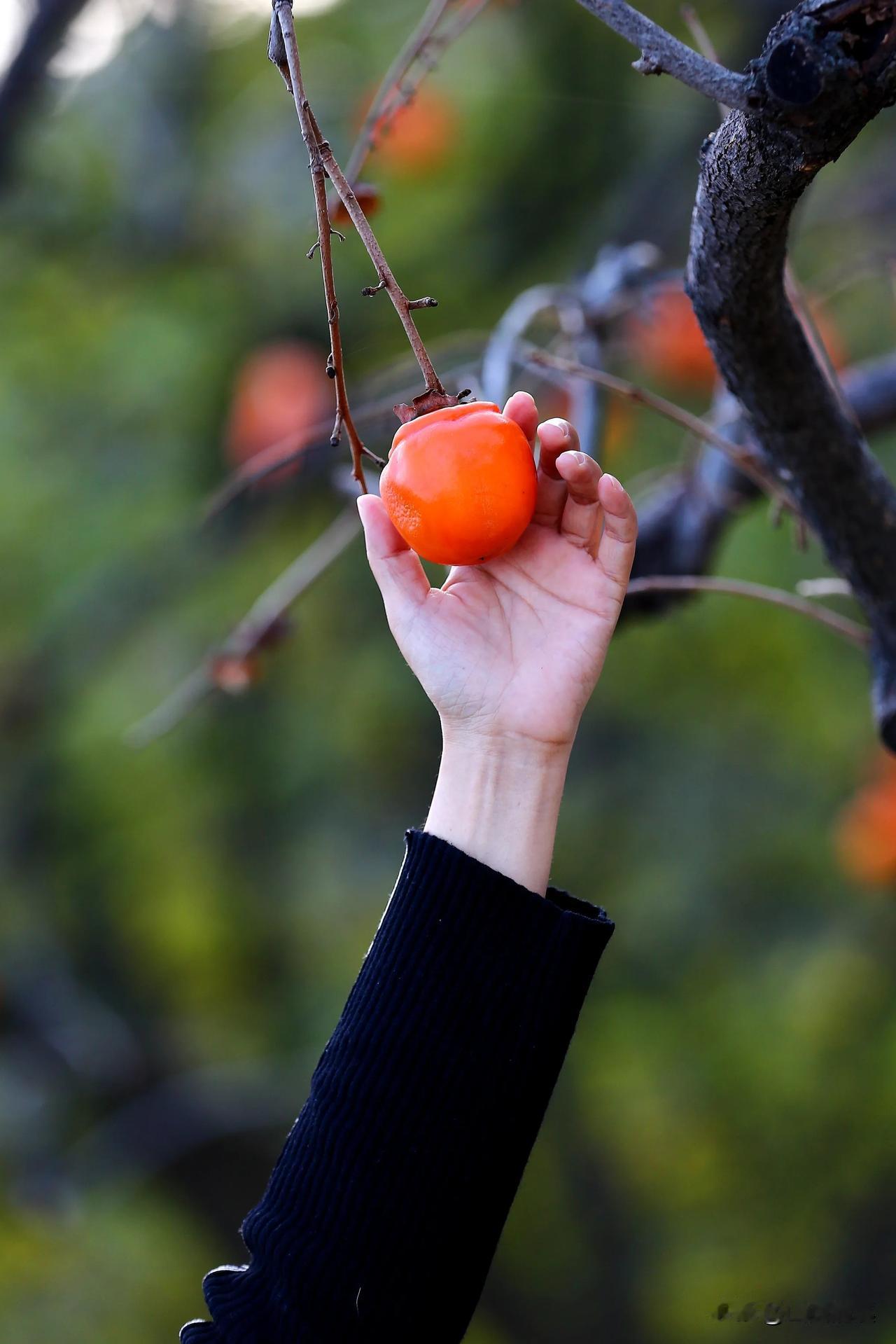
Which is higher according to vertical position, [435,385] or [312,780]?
[312,780]

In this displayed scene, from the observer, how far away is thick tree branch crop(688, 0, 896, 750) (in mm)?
663

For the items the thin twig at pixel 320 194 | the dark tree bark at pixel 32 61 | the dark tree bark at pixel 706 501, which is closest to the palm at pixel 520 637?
the thin twig at pixel 320 194

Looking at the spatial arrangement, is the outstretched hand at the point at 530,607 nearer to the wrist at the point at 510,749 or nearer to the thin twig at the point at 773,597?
the wrist at the point at 510,749

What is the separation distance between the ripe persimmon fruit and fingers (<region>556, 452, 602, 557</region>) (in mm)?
43

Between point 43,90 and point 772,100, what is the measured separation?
198cm

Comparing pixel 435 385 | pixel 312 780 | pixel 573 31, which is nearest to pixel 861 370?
pixel 435 385

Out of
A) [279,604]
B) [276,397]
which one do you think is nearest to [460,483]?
[279,604]

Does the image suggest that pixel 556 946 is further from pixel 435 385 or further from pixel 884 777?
pixel 884 777

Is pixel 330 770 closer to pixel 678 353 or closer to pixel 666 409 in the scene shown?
pixel 678 353

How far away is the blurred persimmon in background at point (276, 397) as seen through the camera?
121 inches

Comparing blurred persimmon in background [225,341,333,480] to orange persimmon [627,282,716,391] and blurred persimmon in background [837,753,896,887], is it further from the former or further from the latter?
blurred persimmon in background [837,753,896,887]

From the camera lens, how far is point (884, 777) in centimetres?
319

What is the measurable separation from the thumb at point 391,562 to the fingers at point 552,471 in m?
→ 0.12

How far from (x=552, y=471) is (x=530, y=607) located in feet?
0.38
